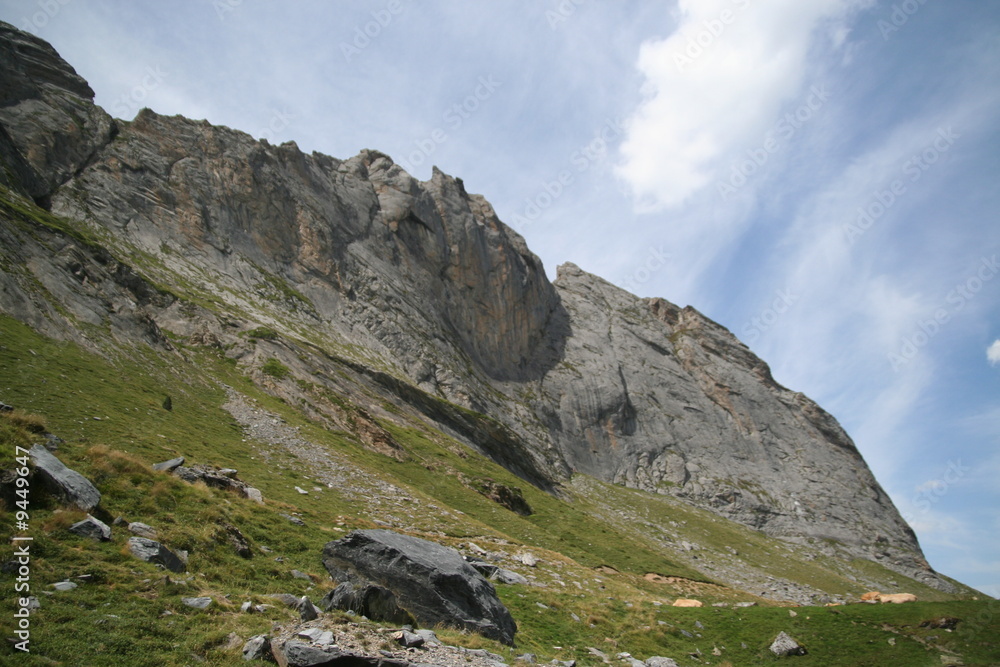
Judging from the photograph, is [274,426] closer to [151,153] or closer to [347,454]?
[347,454]

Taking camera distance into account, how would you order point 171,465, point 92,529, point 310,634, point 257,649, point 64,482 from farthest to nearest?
point 171,465 < point 64,482 < point 92,529 < point 310,634 < point 257,649

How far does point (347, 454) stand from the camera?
141 feet

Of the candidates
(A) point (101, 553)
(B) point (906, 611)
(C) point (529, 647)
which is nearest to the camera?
(A) point (101, 553)

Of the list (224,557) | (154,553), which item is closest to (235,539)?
(224,557)

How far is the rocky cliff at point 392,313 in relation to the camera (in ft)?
178

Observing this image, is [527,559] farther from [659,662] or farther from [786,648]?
[786,648]

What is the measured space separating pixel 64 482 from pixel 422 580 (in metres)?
9.53

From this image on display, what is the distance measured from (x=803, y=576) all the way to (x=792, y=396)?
92712mm

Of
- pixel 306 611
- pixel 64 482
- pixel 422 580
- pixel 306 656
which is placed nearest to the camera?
pixel 306 656

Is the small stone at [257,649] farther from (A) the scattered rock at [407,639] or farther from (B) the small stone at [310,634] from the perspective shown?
(A) the scattered rock at [407,639]

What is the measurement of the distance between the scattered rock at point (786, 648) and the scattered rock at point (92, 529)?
73.9 feet

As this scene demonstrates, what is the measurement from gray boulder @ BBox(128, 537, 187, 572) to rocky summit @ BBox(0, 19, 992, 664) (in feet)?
0.15

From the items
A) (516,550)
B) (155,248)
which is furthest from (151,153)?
(516,550)

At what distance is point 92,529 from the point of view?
12.4 meters
